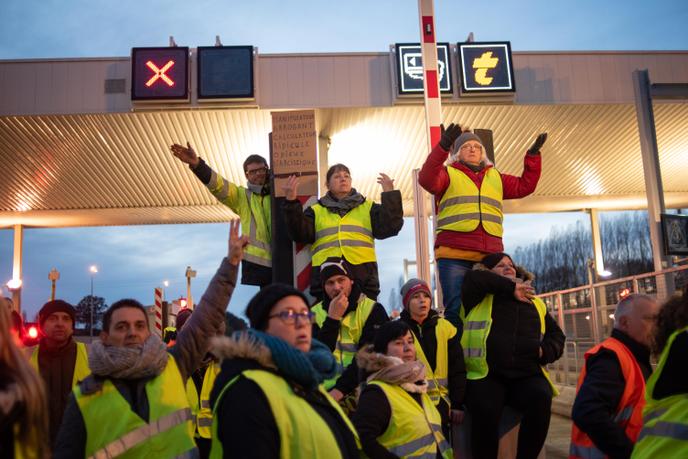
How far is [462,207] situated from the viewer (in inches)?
239

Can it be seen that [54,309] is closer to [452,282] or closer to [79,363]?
[79,363]

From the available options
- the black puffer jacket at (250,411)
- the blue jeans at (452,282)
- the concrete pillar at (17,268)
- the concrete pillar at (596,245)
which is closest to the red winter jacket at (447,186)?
the blue jeans at (452,282)

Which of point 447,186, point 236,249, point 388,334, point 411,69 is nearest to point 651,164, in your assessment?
point 411,69

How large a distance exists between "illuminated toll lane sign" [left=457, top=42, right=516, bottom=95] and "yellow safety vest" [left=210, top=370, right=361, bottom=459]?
11916 millimetres

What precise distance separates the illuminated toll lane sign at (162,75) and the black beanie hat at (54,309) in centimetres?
830

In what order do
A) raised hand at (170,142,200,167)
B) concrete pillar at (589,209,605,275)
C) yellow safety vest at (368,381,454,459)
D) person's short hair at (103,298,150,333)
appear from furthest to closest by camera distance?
1. concrete pillar at (589,209,605,275)
2. raised hand at (170,142,200,167)
3. yellow safety vest at (368,381,454,459)
4. person's short hair at (103,298,150,333)

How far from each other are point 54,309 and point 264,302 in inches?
127

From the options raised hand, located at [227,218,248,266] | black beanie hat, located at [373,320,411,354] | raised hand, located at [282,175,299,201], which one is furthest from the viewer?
raised hand, located at [282,175,299,201]

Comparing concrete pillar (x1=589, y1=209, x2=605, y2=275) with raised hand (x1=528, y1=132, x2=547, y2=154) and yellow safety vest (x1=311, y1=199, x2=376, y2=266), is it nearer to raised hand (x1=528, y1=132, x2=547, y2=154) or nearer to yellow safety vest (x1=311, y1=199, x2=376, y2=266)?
raised hand (x1=528, y1=132, x2=547, y2=154)

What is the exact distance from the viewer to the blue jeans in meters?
5.74

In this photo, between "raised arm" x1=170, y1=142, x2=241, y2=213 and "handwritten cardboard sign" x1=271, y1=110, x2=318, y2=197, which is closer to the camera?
"raised arm" x1=170, y1=142, x2=241, y2=213

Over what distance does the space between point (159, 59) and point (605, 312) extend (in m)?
9.19

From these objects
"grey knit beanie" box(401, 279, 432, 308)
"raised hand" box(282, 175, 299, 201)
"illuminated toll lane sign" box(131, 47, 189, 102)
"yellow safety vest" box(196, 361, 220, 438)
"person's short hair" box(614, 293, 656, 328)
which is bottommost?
"yellow safety vest" box(196, 361, 220, 438)

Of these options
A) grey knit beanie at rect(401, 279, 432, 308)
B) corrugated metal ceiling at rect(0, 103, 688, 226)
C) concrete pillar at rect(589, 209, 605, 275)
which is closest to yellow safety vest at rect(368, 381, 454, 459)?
grey knit beanie at rect(401, 279, 432, 308)
